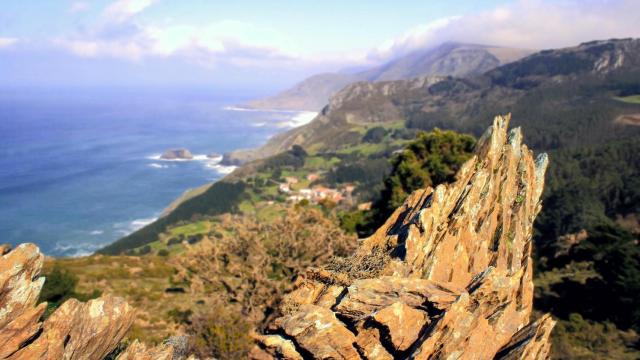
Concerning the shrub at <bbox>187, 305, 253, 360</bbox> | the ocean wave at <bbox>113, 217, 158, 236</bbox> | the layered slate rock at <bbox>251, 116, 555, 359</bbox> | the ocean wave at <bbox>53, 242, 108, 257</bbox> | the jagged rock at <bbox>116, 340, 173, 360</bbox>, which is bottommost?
the ocean wave at <bbox>113, 217, 158, 236</bbox>

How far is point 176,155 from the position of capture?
179m

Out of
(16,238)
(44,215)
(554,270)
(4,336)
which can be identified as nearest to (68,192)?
(44,215)

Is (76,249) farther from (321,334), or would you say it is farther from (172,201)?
(321,334)

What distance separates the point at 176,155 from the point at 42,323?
17843 centimetres

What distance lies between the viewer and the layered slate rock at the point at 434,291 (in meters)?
8.15

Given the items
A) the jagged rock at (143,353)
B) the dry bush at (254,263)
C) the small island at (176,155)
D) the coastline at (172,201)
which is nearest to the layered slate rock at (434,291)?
the jagged rock at (143,353)

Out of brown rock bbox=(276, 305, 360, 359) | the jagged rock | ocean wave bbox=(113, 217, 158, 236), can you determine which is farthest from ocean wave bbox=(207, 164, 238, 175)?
brown rock bbox=(276, 305, 360, 359)

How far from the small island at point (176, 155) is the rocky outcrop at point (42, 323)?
17429 centimetres

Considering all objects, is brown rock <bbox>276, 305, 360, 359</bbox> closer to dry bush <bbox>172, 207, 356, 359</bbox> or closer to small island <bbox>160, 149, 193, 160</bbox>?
dry bush <bbox>172, 207, 356, 359</bbox>

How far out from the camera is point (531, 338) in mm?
7840

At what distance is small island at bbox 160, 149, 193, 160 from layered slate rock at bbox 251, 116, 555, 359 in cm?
17108

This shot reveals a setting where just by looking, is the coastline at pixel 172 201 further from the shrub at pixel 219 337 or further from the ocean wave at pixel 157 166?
the shrub at pixel 219 337

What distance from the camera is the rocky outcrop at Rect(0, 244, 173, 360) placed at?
319 inches

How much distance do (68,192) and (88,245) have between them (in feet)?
135
